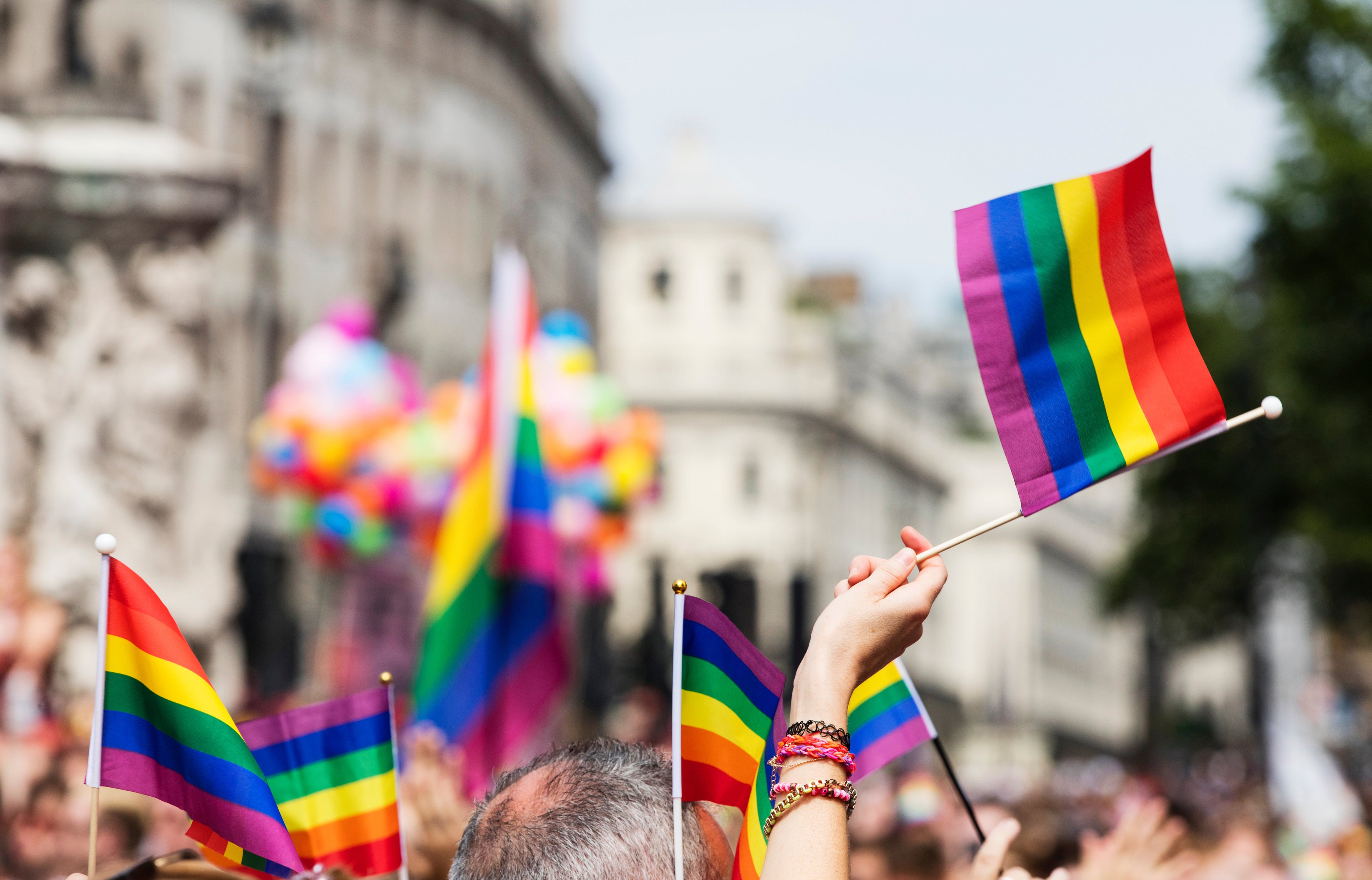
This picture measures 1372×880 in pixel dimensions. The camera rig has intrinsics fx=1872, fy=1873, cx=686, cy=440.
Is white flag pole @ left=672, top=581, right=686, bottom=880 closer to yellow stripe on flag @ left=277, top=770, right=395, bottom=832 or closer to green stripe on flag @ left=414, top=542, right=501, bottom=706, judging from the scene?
yellow stripe on flag @ left=277, top=770, right=395, bottom=832

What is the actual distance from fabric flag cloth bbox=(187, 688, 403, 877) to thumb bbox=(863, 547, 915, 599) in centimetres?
102

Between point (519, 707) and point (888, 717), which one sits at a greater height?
point (888, 717)

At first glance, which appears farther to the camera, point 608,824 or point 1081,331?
point 1081,331

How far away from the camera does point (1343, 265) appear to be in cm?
1888

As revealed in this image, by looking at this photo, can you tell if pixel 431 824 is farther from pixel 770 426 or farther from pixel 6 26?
pixel 770 426

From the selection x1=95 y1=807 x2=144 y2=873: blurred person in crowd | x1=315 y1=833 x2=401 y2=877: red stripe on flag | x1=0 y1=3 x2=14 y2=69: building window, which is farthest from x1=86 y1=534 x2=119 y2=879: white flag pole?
x1=0 y1=3 x2=14 y2=69: building window

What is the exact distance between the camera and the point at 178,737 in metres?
2.74

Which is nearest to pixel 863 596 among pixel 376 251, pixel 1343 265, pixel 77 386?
pixel 77 386

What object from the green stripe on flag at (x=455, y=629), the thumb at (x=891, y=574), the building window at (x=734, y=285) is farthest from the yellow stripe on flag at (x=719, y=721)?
the building window at (x=734, y=285)

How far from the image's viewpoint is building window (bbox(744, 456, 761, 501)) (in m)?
61.2

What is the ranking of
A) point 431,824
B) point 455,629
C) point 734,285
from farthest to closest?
point 734,285 < point 455,629 < point 431,824

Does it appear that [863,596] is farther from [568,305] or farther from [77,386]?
[568,305]

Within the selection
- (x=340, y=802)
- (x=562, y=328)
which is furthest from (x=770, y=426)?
(x=340, y=802)

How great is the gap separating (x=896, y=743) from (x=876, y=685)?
0.33ft
